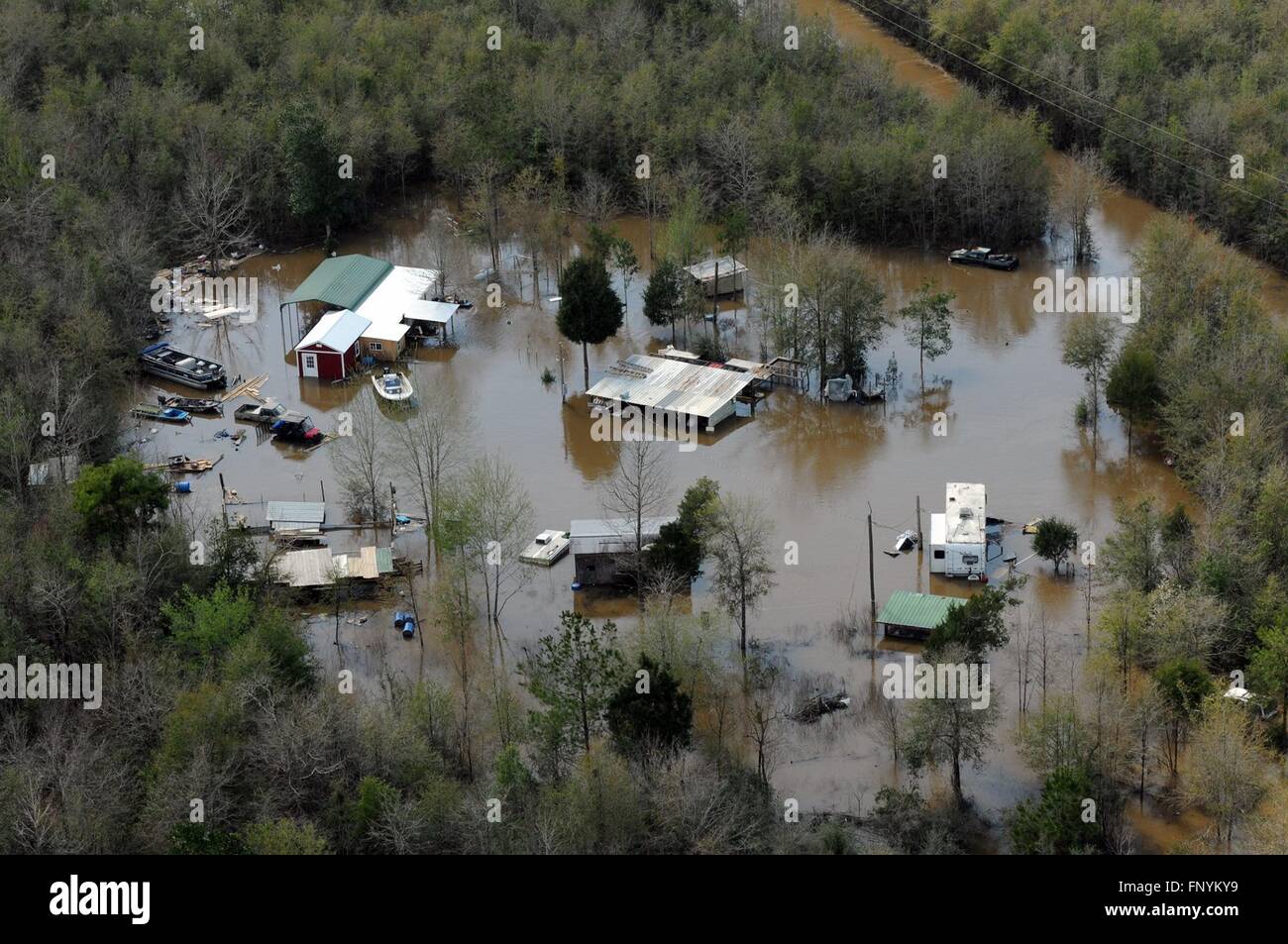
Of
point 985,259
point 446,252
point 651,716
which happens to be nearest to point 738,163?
point 985,259

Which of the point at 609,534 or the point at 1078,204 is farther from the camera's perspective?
the point at 1078,204

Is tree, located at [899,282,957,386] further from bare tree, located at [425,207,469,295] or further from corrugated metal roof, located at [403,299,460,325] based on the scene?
bare tree, located at [425,207,469,295]

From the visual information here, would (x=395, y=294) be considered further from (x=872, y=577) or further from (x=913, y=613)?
(x=913, y=613)

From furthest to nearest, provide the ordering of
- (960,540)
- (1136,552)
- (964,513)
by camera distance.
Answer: (964,513) → (960,540) → (1136,552)

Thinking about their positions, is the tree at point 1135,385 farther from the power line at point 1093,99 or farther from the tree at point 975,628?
the power line at point 1093,99

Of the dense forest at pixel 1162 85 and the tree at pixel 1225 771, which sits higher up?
the dense forest at pixel 1162 85

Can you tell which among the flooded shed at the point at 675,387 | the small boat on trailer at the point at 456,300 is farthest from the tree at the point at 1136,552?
the small boat on trailer at the point at 456,300
